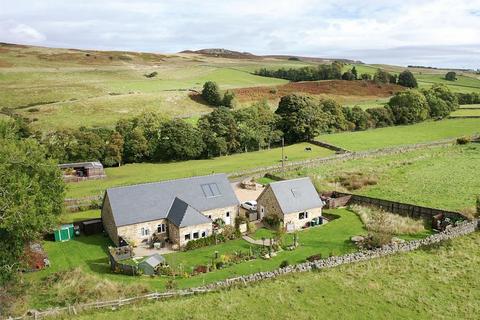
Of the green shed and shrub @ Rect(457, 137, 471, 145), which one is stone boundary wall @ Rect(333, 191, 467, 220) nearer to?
the green shed

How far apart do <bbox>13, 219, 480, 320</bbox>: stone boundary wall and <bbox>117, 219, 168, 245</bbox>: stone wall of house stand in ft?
38.9

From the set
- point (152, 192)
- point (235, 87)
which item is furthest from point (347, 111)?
point (152, 192)

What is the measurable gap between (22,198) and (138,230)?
12.7 metres

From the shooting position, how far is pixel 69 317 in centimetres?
2620

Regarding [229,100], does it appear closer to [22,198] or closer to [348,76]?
[348,76]

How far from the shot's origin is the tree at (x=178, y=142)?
3039 inches

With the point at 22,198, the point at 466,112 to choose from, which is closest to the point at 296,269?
the point at 22,198

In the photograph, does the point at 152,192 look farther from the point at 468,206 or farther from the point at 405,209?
the point at 468,206

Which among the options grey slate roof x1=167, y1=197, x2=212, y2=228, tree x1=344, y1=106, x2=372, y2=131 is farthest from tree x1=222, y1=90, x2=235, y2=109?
grey slate roof x1=167, y1=197, x2=212, y2=228

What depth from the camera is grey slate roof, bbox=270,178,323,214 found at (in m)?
44.0

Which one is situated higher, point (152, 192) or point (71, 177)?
point (152, 192)

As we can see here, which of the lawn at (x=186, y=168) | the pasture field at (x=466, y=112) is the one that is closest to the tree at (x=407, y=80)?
the pasture field at (x=466, y=112)

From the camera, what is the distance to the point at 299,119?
91.9 m

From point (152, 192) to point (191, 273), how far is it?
37.8 feet
